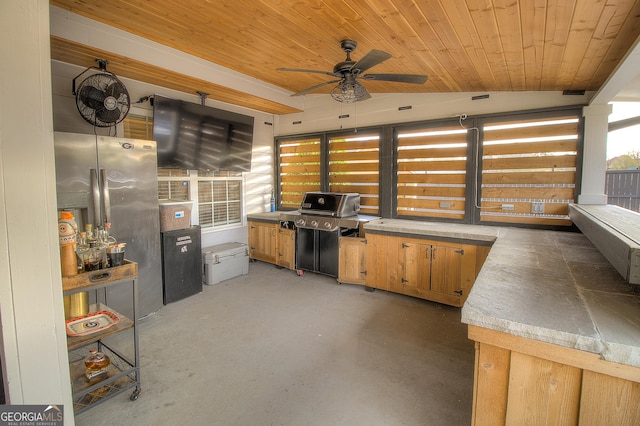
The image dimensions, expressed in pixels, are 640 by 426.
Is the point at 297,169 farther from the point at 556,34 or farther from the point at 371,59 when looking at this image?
the point at 556,34

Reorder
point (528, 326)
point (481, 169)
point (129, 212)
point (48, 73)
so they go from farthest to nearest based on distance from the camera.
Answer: point (481, 169) → point (129, 212) → point (48, 73) → point (528, 326)

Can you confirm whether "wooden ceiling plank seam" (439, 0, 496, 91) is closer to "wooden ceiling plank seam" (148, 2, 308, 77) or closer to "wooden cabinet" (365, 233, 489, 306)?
"wooden ceiling plank seam" (148, 2, 308, 77)

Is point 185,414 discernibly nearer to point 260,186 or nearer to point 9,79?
point 9,79

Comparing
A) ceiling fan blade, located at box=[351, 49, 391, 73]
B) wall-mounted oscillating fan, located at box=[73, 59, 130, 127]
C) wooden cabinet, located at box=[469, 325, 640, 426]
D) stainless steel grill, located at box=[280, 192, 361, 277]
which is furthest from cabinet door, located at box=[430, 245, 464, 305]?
wall-mounted oscillating fan, located at box=[73, 59, 130, 127]

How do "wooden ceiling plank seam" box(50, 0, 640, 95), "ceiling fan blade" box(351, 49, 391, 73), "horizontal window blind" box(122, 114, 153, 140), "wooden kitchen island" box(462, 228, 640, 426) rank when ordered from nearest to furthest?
"wooden kitchen island" box(462, 228, 640, 426), "wooden ceiling plank seam" box(50, 0, 640, 95), "ceiling fan blade" box(351, 49, 391, 73), "horizontal window blind" box(122, 114, 153, 140)

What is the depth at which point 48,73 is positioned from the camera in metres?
1.25

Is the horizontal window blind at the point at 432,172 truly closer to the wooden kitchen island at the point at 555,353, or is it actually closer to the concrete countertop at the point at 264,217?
the concrete countertop at the point at 264,217

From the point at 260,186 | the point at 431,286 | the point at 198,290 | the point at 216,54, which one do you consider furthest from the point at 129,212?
the point at 431,286

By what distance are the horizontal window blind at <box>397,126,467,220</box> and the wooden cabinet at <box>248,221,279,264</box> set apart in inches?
79.2

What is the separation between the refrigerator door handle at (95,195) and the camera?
270 cm

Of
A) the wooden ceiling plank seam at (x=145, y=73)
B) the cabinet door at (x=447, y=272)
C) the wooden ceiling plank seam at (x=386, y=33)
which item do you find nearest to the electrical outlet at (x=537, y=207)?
the cabinet door at (x=447, y=272)

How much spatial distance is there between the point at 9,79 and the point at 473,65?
10.3 ft

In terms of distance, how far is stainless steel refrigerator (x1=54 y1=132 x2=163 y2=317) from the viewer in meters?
2.66

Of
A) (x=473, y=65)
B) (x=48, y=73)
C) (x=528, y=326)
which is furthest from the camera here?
(x=473, y=65)
